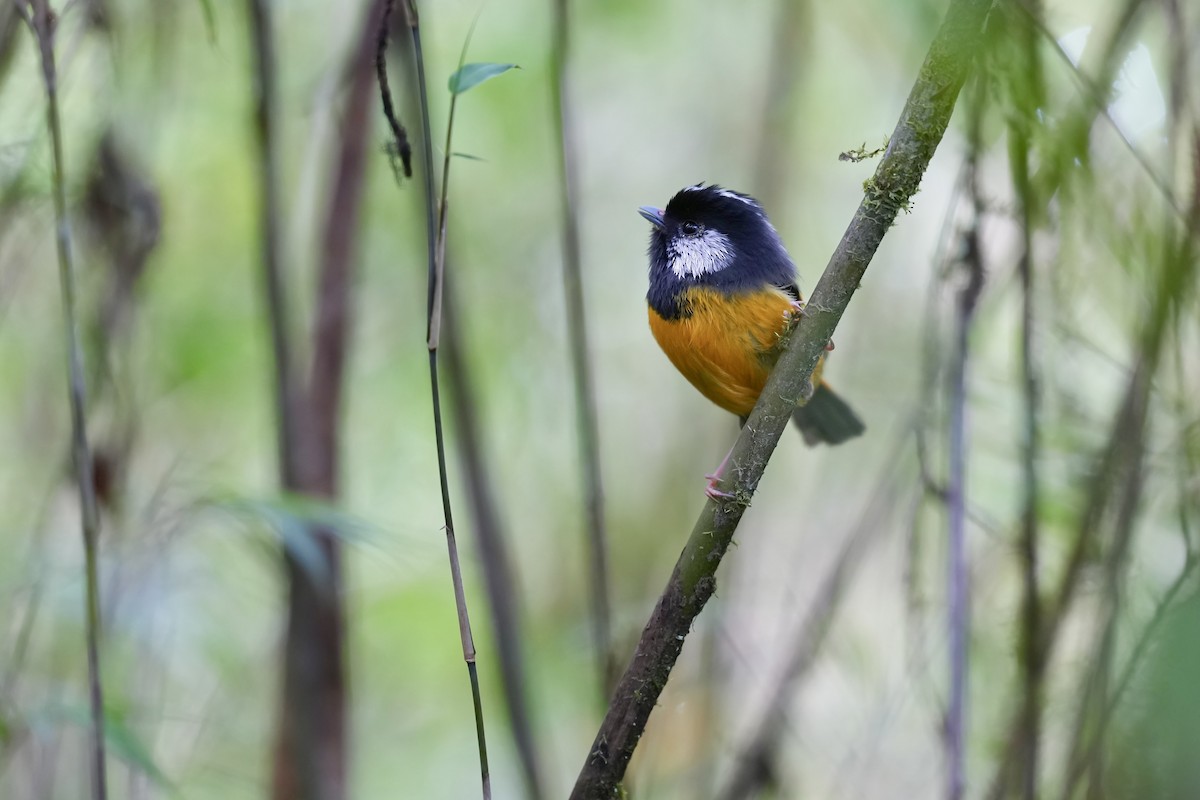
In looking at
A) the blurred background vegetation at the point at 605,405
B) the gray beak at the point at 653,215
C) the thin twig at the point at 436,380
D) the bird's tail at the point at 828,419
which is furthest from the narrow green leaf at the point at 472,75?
the bird's tail at the point at 828,419

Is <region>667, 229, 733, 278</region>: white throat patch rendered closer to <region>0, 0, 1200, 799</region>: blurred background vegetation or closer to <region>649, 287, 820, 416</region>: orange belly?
<region>649, 287, 820, 416</region>: orange belly

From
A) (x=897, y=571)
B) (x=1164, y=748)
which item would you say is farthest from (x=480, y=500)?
(x=897, y=571)

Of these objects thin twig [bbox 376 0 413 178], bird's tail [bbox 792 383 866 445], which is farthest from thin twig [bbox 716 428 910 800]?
thin twig [bbox 376 0 413 178]

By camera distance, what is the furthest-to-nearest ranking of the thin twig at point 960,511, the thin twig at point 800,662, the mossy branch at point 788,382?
the thin twig at point 800,662, the thin twig at point 960,511, the mossy branch at point 788,382

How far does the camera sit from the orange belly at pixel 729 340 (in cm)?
Answer: 230

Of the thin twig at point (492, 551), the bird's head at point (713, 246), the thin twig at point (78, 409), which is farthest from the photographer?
the thin twig at point (492, 551)

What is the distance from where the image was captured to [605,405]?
5719 mm

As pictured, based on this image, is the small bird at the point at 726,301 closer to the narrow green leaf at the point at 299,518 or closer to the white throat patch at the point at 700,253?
the white throat patch at the point at 700,253

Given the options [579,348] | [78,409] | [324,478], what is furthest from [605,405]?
[78,409]

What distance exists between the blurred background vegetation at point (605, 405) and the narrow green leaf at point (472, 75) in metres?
0.20

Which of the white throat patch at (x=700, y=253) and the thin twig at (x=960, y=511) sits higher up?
the white throat patch at (x=700, y=253)

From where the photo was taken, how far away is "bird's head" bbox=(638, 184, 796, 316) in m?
2.46

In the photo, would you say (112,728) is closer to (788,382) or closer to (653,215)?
(788,382)

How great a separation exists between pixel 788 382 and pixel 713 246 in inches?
45.7
